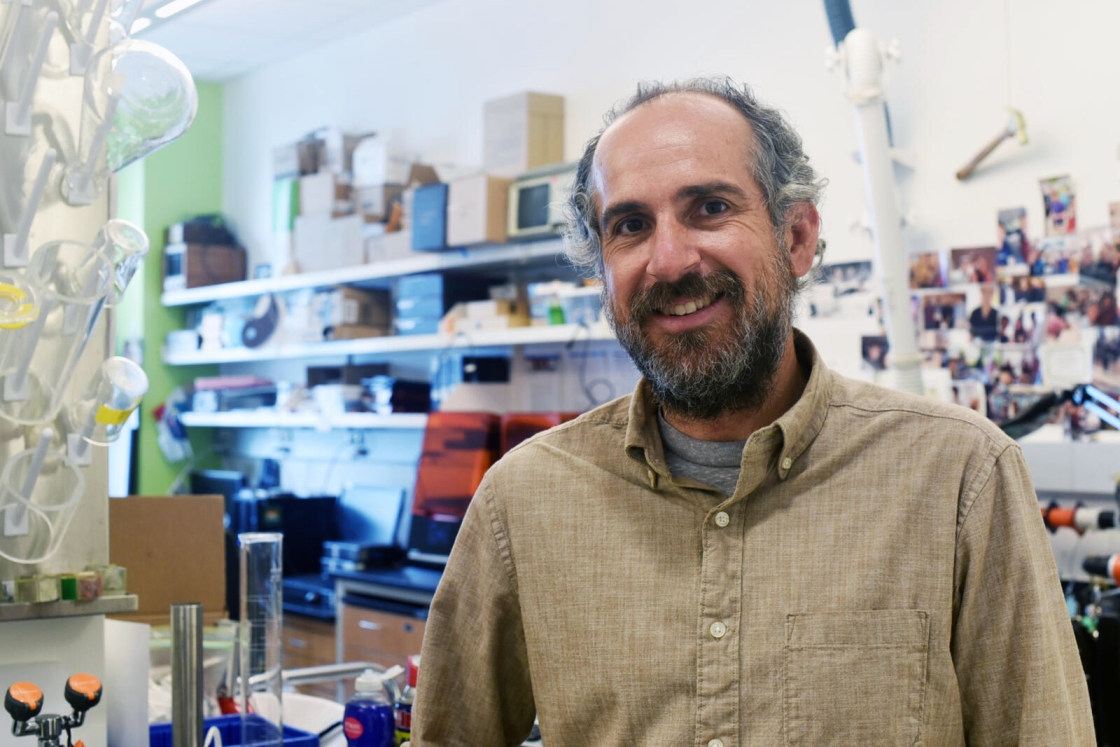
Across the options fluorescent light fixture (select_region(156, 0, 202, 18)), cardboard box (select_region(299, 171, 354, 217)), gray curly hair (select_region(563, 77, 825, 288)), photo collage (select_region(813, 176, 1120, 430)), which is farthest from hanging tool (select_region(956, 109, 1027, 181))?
fluorescent light fixture (select_region(156, 0, 202, 18))

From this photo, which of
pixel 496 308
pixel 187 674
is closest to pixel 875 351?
pixel 496 308

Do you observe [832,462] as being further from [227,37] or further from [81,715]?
[227,37]

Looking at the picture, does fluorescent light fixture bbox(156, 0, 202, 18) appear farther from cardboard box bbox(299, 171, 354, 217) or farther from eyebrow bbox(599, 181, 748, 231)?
eyebrow bbox(599, 181, 748, 231)

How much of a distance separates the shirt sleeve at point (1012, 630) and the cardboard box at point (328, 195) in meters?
4.40

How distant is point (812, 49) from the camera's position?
372 centimetres

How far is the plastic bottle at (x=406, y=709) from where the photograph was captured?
1615 millimetres

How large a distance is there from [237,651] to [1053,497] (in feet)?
7.58

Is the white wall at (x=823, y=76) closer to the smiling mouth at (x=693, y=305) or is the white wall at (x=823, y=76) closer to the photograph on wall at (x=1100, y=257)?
the photograph on wall at (x=1100, y=257)

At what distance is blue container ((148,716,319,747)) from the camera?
5.55 ft

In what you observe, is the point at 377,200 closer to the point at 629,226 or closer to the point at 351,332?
the point at 351,332

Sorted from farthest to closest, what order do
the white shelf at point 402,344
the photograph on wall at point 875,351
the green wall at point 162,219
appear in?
the green wall at point 162,219 < the white shelf at point 402,344 < the photograph on wall at point 875,351

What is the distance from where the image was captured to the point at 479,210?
421 cm

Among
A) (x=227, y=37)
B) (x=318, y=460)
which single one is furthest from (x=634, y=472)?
(x=227, y=37)

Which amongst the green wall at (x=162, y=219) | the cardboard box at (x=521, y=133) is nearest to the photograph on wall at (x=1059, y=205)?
the cardboard box at (x=521, y=133)
